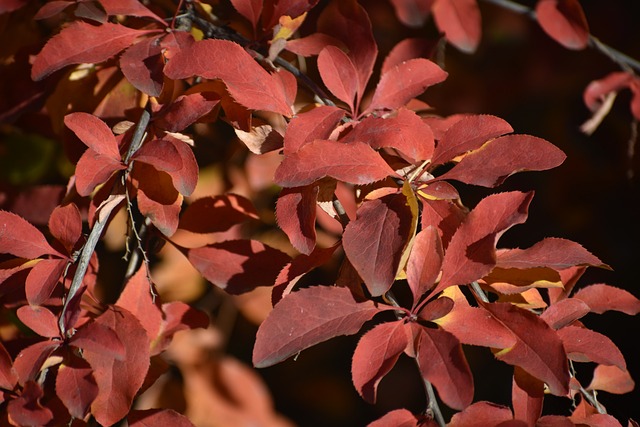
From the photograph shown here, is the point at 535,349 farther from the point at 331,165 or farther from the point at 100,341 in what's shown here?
the point at 100,341

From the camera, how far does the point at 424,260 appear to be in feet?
2.14

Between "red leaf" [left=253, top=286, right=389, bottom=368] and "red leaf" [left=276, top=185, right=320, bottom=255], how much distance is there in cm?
5

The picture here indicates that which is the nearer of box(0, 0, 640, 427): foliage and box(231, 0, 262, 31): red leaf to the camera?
box(0, 0, 640, 427): foliage

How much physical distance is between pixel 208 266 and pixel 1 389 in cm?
26

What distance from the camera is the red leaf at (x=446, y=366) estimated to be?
0.58 meters

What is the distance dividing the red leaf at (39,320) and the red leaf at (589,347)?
0.53 meters

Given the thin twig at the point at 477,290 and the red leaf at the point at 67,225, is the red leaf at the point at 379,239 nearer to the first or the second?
the thin twig at the point at 477,290

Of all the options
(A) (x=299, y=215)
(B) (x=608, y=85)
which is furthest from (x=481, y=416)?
(B) (x=608, y=85)

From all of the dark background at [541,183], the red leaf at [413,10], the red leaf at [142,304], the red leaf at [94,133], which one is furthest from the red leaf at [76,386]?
the dark background at [541,183]

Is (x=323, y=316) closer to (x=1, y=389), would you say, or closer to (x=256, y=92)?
(x=256, y=92)

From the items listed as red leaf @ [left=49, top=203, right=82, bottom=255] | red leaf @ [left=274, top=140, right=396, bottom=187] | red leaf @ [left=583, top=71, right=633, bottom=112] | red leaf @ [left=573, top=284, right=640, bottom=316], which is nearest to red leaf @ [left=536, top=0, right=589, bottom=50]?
red leaf @ [left=583, top=71, right=633, bottom=112]

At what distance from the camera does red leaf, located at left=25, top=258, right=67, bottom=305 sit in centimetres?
66

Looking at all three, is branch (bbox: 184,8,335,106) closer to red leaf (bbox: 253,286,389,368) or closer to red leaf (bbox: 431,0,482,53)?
red leaf (bbox: 253,286,389,368)

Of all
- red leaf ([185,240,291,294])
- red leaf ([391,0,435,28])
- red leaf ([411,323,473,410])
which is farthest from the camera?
red leaf ([391,0,435,28])
